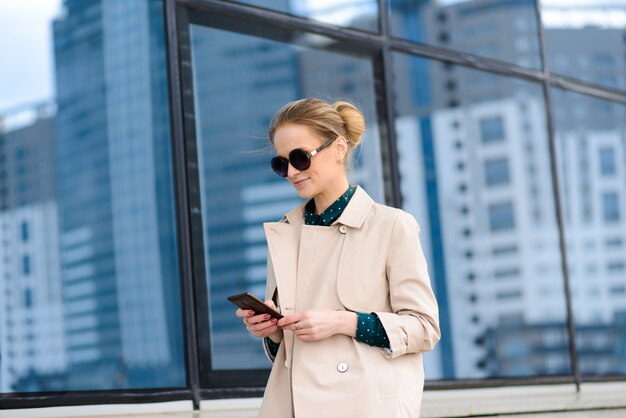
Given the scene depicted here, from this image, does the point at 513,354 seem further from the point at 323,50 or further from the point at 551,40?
the point at 323,50

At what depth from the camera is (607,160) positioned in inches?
442

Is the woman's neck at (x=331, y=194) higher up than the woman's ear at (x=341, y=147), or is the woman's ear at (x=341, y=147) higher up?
the woman's ear at (x=341, y=147)

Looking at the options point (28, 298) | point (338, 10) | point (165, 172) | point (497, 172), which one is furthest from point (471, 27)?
point (28, 298)

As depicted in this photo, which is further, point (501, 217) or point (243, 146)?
point (501, 217)

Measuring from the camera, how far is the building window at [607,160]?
1118 centimetres

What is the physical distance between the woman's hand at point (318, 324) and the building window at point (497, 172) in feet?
26.8

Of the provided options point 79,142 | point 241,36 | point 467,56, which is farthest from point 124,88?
point 467,56

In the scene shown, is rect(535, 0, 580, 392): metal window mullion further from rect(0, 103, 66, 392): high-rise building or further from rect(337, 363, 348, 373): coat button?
rect(337, 363, 348, 373): coat button

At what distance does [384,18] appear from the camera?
498cm

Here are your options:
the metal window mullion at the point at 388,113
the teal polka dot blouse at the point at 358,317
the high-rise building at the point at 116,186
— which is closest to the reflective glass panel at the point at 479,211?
→ the metal window mullion at the point at 388,113

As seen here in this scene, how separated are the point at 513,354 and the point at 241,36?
22.0 ft

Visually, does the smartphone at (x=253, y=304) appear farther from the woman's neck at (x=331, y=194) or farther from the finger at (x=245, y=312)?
the woman's neck at (x=331, y=194)

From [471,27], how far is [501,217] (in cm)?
309

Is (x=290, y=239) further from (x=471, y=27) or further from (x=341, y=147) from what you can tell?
(x=471, y=27)
